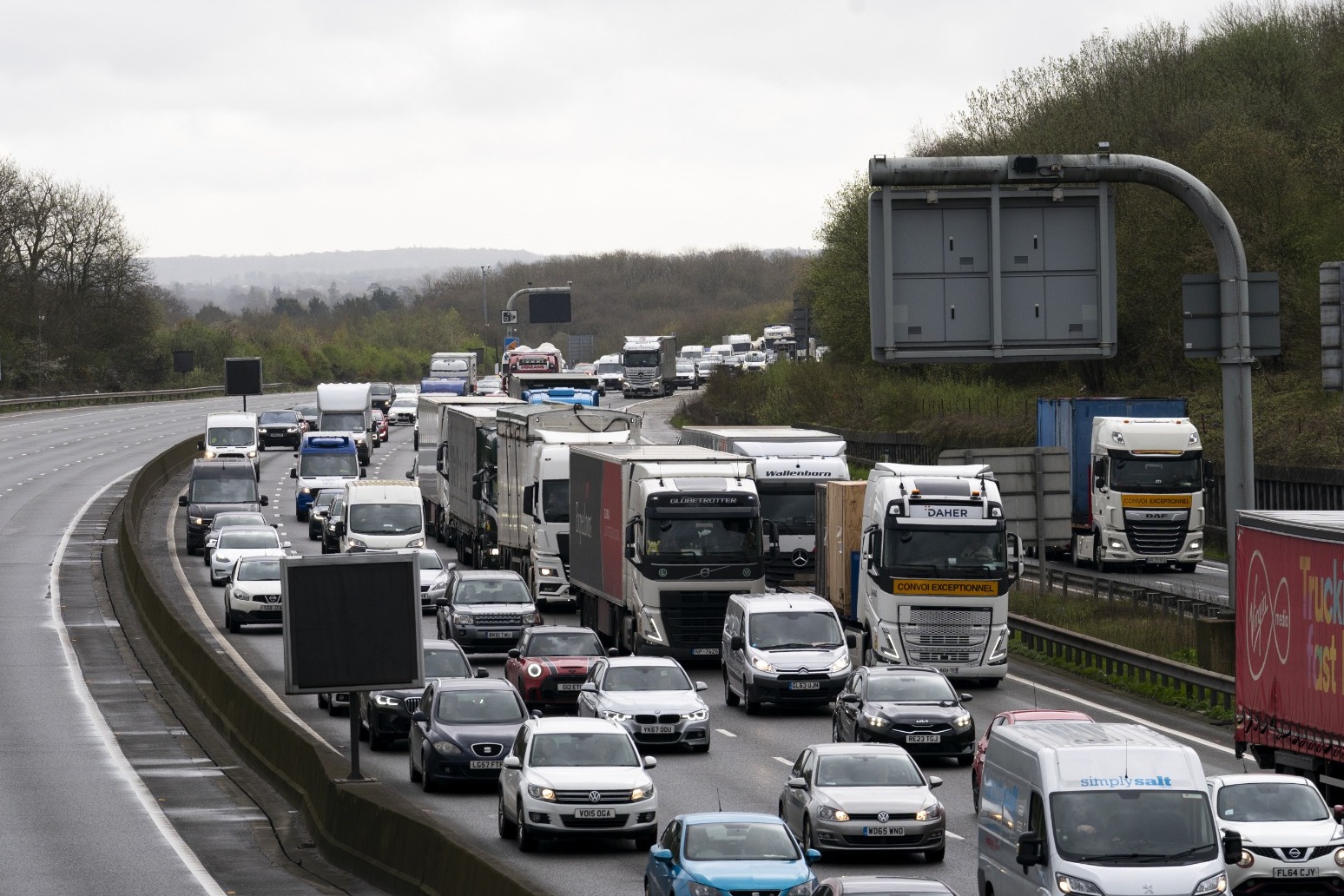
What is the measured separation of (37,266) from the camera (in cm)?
13125

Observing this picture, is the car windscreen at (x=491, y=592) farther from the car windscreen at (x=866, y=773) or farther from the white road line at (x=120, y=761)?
the car windscreen at (x=866, y=773)

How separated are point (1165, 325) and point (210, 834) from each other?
163ft

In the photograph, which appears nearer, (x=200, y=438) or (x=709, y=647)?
(x=709, y=647)

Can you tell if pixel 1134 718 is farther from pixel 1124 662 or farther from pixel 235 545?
pixel 235 545

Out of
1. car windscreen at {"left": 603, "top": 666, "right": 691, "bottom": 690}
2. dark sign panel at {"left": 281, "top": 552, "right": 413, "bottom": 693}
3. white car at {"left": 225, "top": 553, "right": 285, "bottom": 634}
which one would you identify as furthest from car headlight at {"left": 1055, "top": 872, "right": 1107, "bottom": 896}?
white car at {"left": 225, "top": 553, "right": 285, "bottom": 634}

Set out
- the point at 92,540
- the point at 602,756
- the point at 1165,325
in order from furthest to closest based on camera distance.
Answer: the point at 1165,325 → the point at 92,540 → the point at 602,756

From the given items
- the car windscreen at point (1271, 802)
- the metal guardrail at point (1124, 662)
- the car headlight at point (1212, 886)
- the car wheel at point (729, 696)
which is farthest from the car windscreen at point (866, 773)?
the car wheel at point (729, 696)

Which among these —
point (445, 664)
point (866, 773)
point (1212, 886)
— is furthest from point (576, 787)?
point (445, 664)

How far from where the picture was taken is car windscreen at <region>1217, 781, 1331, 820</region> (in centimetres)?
1702

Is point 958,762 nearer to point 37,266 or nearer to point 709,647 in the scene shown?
point 709,647

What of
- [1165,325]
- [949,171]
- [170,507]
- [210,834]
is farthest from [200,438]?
[949,171]

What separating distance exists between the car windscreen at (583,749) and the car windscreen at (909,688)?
507 centimetres

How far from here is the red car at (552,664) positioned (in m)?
29.8

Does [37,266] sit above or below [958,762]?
above
